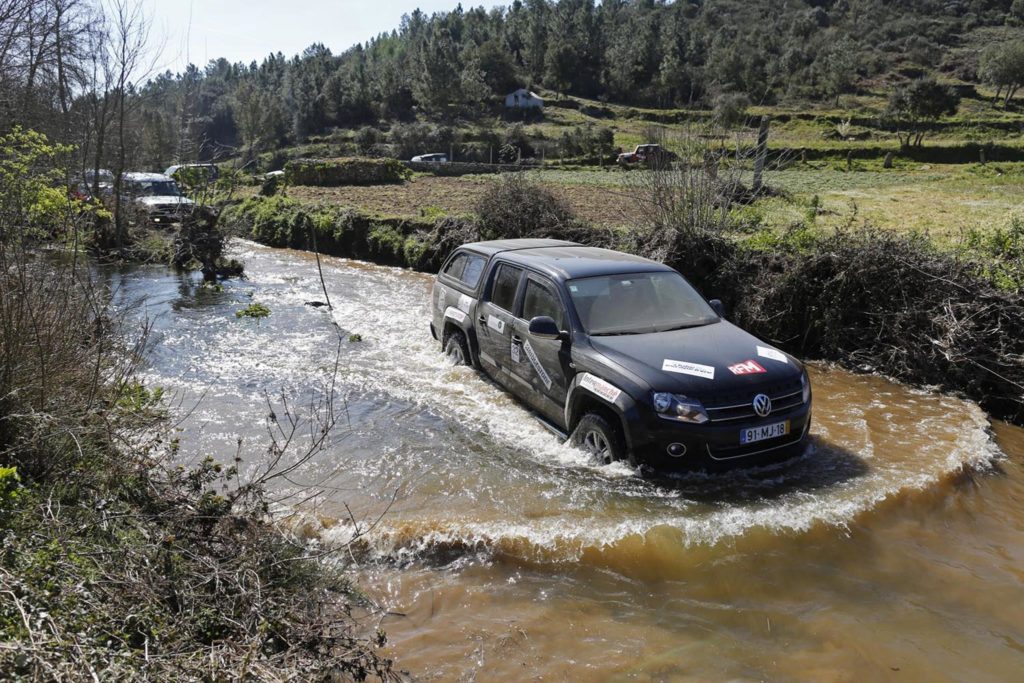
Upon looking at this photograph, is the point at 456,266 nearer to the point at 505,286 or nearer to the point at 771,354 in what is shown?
the point at 505,286

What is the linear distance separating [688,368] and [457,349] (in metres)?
3.87

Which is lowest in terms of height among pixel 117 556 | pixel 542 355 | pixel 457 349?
pixel 117 556

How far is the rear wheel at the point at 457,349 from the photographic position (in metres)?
9.16

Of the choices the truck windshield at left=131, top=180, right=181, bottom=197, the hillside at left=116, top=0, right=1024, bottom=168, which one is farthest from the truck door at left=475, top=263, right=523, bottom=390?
the hillside at left=116, top=0, right=1024, bottom=168

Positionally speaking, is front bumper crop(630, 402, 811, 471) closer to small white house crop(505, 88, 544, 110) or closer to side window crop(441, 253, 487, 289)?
side window crop(441, 253, 487, 289)

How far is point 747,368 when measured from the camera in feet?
20.3

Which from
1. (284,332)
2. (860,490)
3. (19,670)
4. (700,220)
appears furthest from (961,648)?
(284,332)

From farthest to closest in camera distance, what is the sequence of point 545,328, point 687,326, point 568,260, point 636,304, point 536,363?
point 568,260 < point 536,363 < point 636,304 < point 687,326 < point 545,328

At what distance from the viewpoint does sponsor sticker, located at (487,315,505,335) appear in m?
→ 8.13

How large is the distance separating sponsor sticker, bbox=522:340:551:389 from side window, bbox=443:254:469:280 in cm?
219

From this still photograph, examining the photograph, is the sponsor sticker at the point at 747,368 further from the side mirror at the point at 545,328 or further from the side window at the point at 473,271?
the side window at the point at 473,271

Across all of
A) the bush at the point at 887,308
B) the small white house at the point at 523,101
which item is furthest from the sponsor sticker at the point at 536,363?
the small white house at the point at 523,101

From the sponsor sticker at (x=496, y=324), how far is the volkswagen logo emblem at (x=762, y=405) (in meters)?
2.99

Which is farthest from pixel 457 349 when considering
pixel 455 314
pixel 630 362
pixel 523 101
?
pixel 523 101
